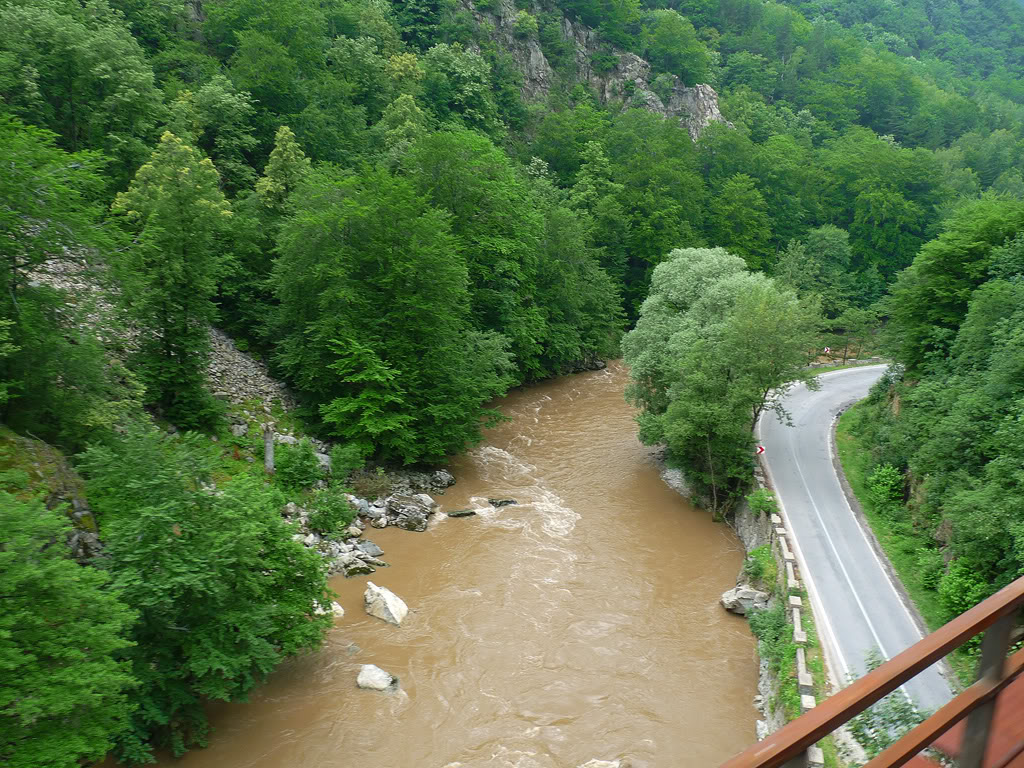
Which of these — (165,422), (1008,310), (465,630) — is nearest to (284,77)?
(165,422)

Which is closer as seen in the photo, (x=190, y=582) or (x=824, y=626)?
(x=190, y=582)

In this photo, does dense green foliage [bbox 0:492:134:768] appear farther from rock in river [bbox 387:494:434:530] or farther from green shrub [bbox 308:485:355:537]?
rock in river [bbox 387:494:434:530]

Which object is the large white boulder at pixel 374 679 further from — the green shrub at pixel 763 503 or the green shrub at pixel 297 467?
the green shrub at pixel 763 503

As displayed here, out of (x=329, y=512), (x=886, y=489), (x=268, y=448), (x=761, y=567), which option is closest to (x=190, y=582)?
(x=329, y=512)

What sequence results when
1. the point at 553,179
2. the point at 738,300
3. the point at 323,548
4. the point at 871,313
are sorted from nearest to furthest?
the point at 323,548 → the point at 738,300 → the point at 871,313 → the point at 553,179

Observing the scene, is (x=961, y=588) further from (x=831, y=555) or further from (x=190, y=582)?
(x=190, y=582)

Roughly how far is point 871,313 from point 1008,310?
2702cm

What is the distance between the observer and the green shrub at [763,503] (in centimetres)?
2369

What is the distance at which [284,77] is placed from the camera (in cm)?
3894

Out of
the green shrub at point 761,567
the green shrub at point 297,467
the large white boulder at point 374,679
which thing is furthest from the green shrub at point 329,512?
the green shrub at point 761,567

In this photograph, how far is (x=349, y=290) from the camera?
26.9m

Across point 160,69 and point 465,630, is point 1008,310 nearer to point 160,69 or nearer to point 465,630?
point 465,630

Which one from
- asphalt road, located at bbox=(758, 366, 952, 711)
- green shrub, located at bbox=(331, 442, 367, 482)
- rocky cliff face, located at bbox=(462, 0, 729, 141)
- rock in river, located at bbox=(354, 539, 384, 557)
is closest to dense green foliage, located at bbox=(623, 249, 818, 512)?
asphalt road, located at bbox=(758, 366, 952, 711)

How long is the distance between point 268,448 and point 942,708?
81.5 feet
